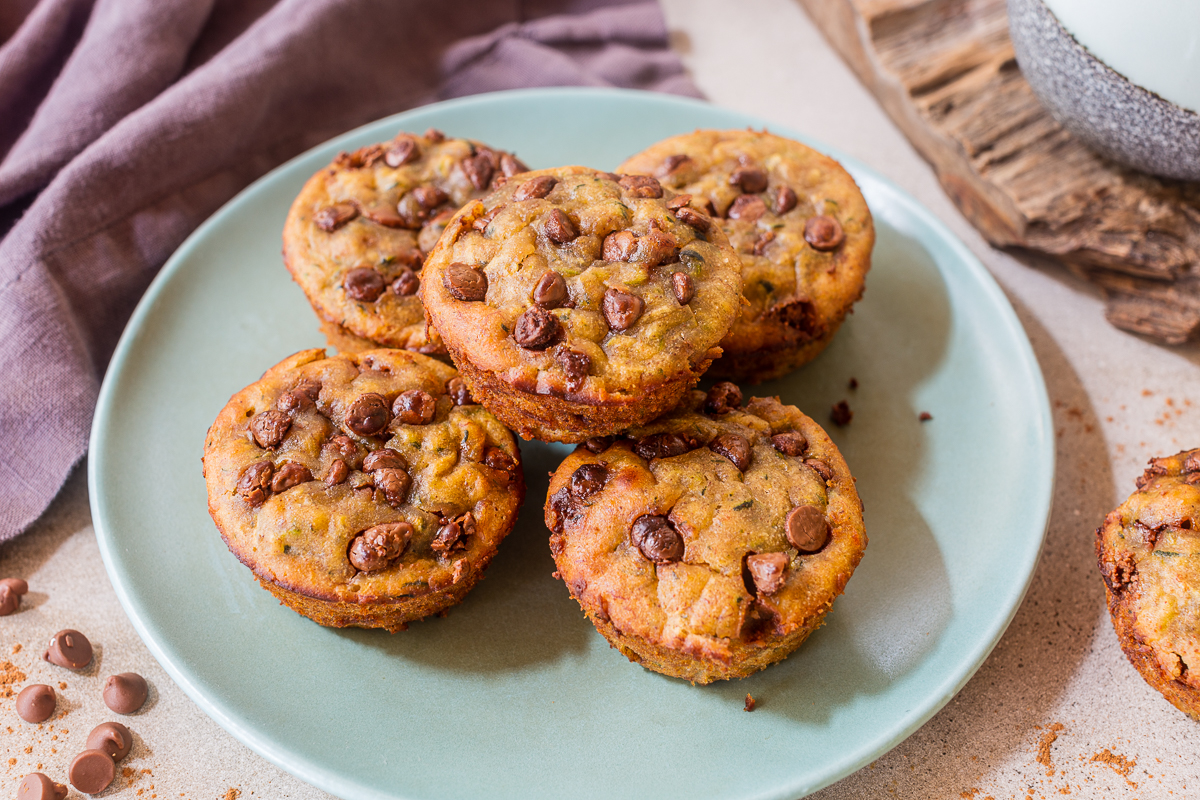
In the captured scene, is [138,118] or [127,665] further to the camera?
[138,118]

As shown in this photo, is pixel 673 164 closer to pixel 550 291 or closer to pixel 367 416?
pixel 550 291

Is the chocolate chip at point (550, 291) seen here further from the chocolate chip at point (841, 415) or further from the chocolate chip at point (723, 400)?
the chocolate chip at point (841, 415)

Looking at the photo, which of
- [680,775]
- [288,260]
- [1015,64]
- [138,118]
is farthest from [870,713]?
[138,118]

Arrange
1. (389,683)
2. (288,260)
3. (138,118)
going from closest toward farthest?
(389,683) < (288,260) < (138,118)

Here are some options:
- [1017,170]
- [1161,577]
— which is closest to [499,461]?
[1161,577]

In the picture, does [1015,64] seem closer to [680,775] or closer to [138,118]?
[680,775]

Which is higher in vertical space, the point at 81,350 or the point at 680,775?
the point at 81,350

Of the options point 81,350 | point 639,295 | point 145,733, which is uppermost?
point 639,295
